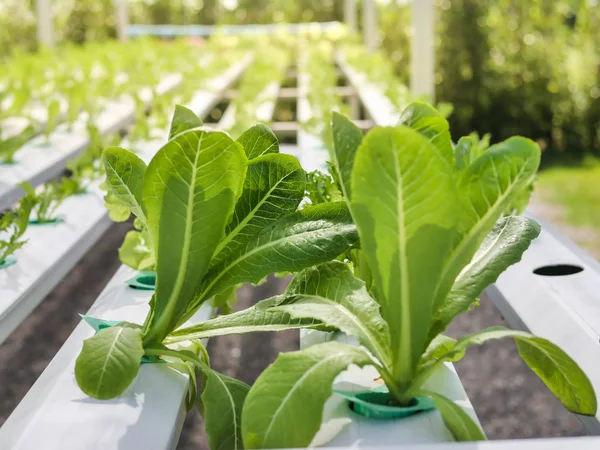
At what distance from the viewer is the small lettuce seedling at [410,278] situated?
88 cm

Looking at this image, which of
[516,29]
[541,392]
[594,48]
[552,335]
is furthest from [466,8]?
[552,335]

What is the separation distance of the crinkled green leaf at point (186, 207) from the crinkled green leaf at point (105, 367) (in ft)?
0.38

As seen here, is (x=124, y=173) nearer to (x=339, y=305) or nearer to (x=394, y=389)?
(x=339, y=305)

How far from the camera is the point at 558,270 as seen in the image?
165cm

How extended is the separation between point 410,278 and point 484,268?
0.15 meters

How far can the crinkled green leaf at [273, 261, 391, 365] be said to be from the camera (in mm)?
997

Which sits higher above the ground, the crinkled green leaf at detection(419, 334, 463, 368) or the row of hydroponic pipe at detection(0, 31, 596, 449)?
the row of hydroponic pipe at detection(0, 31, 596, 449)

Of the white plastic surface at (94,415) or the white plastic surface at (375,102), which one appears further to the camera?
the white plastic surface at (375,102)

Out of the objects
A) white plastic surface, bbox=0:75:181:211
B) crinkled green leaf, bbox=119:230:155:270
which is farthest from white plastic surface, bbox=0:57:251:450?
white plastic surface, bbox=0:75:181:211

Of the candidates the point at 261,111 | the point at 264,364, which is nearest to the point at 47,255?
the point at 264,364

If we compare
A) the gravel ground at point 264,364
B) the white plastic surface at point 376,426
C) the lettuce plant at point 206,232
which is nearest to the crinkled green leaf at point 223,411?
the lettuce plant at point 206,232

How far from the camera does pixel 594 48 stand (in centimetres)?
855

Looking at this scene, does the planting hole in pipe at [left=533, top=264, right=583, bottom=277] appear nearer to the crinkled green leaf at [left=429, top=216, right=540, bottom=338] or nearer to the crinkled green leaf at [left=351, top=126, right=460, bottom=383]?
the crinkled green leaf at [left=429, top=216, right=540, bottom=338]

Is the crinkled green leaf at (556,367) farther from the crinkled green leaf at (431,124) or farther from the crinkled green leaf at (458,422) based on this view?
the crinkled green leaf at (431,124)
